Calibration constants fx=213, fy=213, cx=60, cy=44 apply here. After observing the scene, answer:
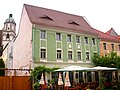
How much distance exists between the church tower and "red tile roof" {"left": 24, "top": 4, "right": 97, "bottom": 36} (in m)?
40.2

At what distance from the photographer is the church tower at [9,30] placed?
231ft

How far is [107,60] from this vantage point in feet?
94.8

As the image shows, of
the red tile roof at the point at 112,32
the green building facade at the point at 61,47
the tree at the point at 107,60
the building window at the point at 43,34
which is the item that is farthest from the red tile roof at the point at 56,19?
the red tile roof at the point at 112,32

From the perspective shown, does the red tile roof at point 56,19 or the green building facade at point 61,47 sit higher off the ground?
the red tile roof at point 56,19

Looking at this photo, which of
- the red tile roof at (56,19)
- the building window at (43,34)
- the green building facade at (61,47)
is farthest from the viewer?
the red tile roof at (56,19)

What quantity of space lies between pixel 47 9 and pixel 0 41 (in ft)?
147

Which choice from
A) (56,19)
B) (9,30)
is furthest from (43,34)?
(9,30)

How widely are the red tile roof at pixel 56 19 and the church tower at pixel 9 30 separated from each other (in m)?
40.2

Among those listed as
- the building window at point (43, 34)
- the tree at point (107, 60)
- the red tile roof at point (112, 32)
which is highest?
the red tile roof at point (112, 32)

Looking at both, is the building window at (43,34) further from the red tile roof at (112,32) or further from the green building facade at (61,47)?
the red tile roof at (112,32)

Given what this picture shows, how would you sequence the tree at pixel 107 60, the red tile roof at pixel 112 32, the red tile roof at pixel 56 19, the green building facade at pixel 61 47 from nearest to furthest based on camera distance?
the green building facade at pixel 61 47
the red tile roof at pixel 56 19
the tree at pixel 107 60
the red tile roof at pixel 112 32

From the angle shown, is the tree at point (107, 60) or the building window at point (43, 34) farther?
the tree at point (107, 60)

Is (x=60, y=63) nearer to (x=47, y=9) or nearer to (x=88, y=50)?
(x=88, y=50)

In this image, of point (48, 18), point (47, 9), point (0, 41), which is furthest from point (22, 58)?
point (0, 41)
